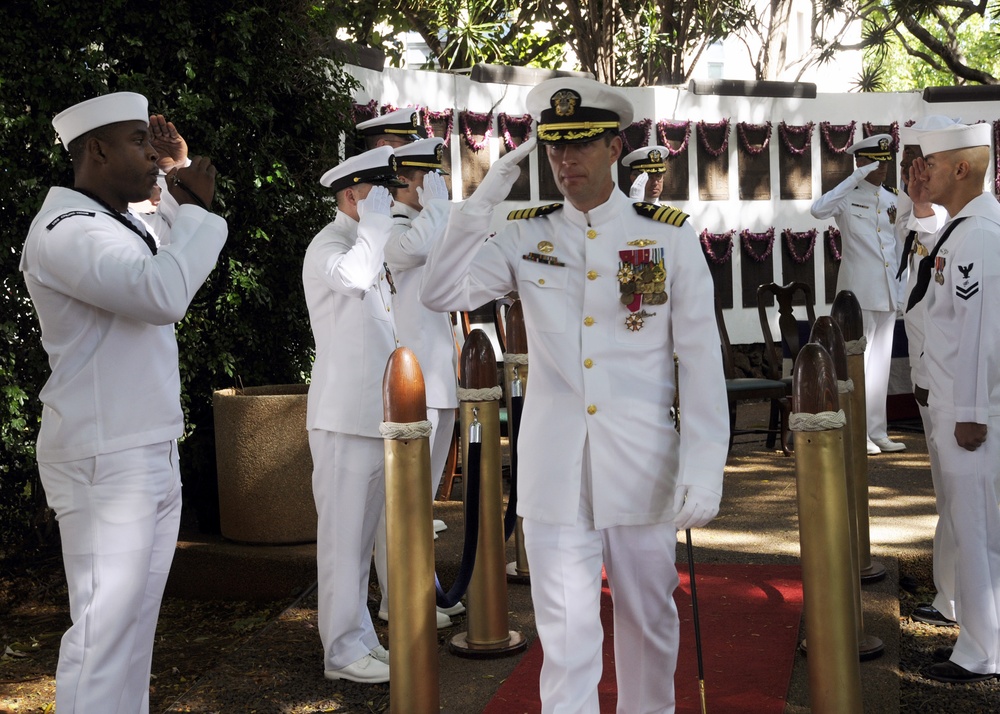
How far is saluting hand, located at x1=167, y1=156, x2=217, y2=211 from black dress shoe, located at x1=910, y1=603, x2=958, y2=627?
3526mm

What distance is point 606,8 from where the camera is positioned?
574 inches

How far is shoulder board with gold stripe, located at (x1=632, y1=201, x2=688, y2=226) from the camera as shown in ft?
10.6

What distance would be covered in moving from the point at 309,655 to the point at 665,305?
244 cm

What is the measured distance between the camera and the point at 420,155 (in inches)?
207

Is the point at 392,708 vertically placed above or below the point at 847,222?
below

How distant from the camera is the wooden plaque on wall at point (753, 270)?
12297mm

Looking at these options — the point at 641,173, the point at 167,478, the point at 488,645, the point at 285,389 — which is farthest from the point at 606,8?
the point at 167,478

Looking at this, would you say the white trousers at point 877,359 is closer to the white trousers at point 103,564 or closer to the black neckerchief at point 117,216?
the black neckerchief at point 117,216

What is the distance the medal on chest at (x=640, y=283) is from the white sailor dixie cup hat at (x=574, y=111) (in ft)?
1.21

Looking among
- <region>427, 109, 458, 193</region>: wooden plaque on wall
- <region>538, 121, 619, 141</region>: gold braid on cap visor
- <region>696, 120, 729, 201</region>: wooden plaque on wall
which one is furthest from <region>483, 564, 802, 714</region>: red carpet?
<region>696, 120, 729, 201</region>: wooden plaque on wall

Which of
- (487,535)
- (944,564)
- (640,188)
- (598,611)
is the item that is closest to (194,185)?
(598,611)

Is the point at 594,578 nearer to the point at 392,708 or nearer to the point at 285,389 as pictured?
the point at 392,708

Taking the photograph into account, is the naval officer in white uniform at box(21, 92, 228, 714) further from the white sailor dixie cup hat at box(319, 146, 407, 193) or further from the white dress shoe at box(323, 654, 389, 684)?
the white sailor dixie cup hat at box(319, 146, 407, 193)

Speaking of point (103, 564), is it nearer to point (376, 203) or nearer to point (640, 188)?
point (376, 203)
